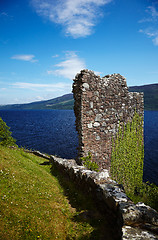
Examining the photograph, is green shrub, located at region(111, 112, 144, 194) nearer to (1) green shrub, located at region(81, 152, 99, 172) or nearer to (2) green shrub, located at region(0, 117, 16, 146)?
(1) green shrub, located at region(81, 152, 99, 172)

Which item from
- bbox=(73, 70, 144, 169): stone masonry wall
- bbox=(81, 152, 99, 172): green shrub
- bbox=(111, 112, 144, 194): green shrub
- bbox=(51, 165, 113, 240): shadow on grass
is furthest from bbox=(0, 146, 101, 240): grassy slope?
bbox=(111, 112, 144, 194): green shrub

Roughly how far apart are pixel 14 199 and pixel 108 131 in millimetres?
8271

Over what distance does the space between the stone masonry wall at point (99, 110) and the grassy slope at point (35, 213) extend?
433 centimetres

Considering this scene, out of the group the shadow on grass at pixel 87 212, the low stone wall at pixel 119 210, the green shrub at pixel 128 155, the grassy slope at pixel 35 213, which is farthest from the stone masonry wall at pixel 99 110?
the grassy slope at pixel 35 213

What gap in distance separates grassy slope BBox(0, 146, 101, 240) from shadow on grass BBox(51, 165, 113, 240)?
50 mm

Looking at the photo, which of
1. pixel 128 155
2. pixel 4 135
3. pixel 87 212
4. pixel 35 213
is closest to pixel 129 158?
pixel 128 155

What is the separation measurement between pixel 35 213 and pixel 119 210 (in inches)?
127

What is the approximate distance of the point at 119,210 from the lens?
5309mm

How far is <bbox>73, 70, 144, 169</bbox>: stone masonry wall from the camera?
11500 mm

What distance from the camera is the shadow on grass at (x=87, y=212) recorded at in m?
5.73

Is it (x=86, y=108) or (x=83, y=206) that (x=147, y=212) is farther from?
(x=86, y=108)

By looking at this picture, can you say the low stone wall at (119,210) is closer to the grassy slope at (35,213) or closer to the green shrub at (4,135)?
the grassy slope at (35,213)

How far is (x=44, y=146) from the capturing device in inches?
1908

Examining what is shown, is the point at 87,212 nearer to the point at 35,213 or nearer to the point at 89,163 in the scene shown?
the point at 35,213
